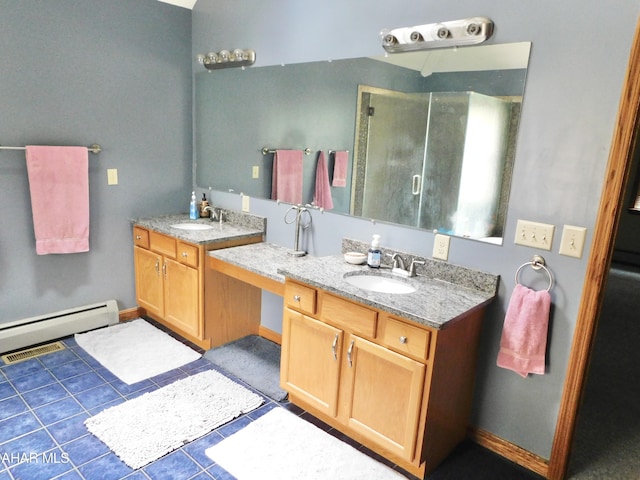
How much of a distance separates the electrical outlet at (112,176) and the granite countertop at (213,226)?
11.8 inches

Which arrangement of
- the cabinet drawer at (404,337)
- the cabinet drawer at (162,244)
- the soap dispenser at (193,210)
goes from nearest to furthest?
the cabinet drawer at (404,337) < the cabinet drawer at (162,244) < the soap dispenser at (193,210)

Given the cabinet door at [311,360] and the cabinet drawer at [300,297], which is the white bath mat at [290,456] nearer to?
the cabinet door at [311,360]

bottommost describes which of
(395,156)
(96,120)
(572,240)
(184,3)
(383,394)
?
(383,394)

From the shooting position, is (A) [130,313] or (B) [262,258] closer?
(B) [262,258]

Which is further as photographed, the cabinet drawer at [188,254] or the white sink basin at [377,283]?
the cabinet drawer at [188,254]

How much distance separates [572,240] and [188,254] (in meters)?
2.10

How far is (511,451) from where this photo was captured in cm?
210

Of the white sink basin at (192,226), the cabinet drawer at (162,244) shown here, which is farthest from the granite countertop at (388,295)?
the white sink basin at (192,226)

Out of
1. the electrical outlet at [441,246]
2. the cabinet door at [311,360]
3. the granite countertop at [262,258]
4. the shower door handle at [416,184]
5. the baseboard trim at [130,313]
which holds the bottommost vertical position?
the baseboard trim at [130,313]

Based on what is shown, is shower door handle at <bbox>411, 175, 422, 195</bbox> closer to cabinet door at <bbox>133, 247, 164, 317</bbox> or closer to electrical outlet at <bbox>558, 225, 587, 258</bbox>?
electrical outlet at <bbox>558, 225, 587, 258</bbox>

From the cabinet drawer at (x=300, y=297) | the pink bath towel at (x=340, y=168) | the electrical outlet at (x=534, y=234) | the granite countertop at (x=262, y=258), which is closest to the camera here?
the electrical outlet at (x=534, y=234)

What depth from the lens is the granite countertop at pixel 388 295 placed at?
177cm

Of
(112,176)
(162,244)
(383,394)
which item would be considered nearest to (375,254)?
(383,394)

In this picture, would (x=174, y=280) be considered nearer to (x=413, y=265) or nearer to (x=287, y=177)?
(x=287, y=177)
